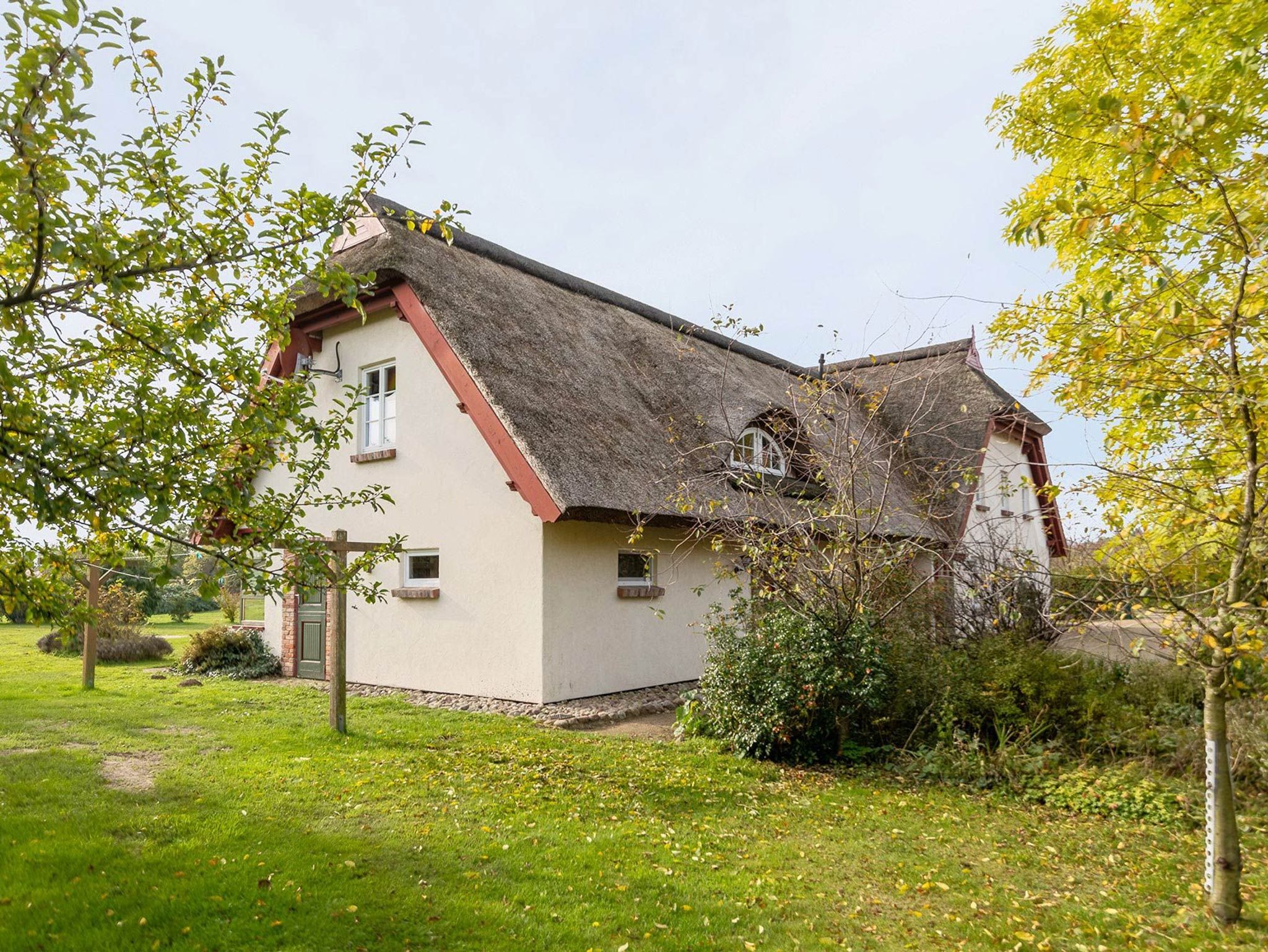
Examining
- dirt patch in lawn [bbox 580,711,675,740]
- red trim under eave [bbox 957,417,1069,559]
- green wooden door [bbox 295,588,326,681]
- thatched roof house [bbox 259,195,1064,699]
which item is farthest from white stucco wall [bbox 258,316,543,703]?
red trim under eave [bbox 957,417,1069,559]

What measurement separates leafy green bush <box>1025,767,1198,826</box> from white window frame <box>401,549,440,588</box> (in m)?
7.65

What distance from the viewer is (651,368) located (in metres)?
14.6

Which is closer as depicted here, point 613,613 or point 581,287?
point 613,613

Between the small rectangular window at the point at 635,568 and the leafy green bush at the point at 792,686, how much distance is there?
337 cm

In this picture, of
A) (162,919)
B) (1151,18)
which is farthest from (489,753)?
(1151,18)

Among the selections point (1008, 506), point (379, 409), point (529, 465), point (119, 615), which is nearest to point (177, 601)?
point (119, 615)

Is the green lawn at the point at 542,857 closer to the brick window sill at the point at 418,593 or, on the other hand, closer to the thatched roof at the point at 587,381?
the thatched roof at the point at 587,381

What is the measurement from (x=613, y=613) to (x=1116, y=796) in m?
6.29

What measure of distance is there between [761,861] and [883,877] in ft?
2.42

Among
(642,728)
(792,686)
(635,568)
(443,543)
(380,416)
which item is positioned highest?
(380,416)

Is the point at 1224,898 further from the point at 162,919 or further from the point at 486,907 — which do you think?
the point at 162,919

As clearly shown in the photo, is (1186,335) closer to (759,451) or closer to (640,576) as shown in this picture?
(640,576)

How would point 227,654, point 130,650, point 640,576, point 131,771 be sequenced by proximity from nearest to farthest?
point 131,771 < point 640,576 < point 227,654 < point 130,650

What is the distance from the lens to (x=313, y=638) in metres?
13.0
